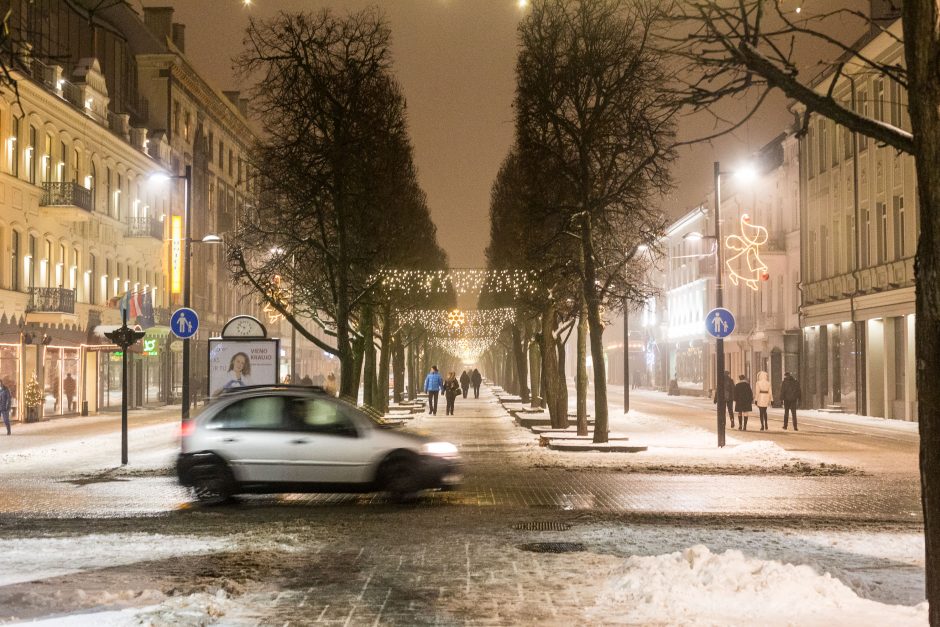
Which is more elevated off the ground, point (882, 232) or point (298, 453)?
point (882, 232)

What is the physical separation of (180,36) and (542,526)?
61.1m

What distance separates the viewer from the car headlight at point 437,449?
16281mm

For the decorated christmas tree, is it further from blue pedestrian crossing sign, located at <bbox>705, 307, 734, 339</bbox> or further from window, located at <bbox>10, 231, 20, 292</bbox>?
blue pedestrian crossing sign, located at <bbox>705, 307, 734, 339</bbox>

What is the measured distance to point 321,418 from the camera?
16.3 m

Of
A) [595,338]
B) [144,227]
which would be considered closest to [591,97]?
[595,338]

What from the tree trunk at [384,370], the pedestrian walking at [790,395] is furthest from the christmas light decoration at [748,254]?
the tree trunk at [384,370]

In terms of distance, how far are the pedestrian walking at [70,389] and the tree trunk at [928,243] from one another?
139 ft

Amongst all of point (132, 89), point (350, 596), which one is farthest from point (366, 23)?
point (132, 89)

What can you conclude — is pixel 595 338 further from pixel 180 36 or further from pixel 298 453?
pixel 180 36

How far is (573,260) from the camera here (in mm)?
31984

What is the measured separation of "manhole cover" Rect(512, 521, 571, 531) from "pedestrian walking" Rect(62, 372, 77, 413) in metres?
35.3

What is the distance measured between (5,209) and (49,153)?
4.67 m

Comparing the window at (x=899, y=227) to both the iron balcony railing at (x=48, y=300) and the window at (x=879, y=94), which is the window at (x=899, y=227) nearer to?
the window at (x=879, y=94)

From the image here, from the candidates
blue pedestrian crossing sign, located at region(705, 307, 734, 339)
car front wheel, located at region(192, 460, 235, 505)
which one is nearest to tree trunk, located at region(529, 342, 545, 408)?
blue pedestrian crossing sign, located at region(705, 307, 734, 339)
